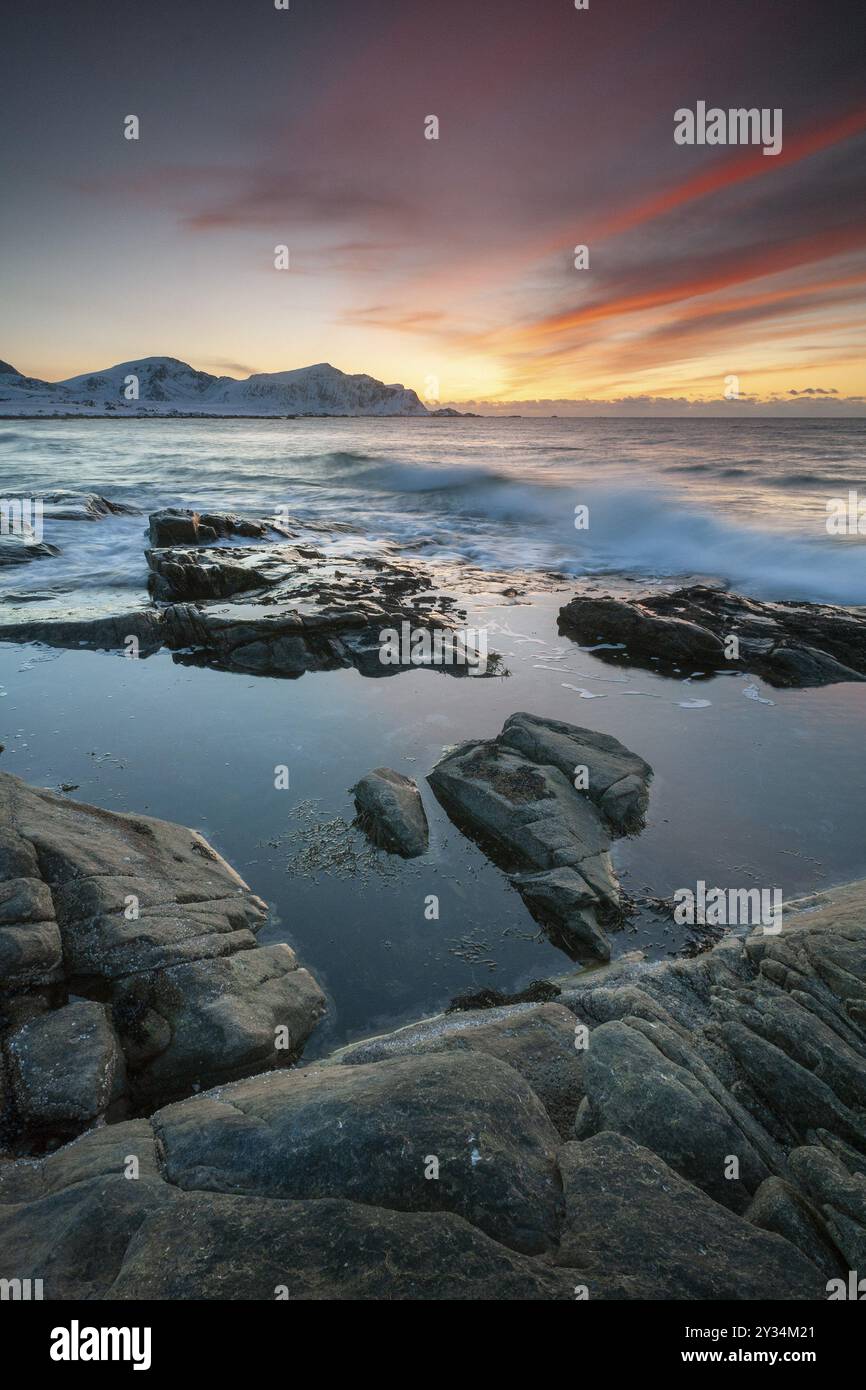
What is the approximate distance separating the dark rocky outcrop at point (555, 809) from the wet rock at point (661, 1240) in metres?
3.88

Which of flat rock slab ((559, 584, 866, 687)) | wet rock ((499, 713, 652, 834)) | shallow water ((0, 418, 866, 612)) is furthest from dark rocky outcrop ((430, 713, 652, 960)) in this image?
shallow water ((0, 418, 866, 612))

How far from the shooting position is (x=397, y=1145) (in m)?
4.11

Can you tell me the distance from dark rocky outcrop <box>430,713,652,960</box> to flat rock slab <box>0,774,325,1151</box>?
3394mm

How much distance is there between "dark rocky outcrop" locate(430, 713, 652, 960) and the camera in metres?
8.48

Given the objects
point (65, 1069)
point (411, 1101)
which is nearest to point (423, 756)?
point (65, 1069)

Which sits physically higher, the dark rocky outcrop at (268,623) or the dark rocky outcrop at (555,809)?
the dark rocky outcrop at (268,623)

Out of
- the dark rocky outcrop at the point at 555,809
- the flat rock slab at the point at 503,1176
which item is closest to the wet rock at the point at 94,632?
the dark rocky outcrop at the point at 555,809

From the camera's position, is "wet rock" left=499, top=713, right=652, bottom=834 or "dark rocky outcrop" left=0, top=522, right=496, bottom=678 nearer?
"wet rock" left=499, top=713, right=652, bottom=834

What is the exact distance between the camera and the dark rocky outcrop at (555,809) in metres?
8.48

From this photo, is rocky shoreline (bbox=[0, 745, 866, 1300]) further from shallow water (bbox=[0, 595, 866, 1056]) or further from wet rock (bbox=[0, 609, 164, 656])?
wet rock (bbox=[0, 609, 164, 656])

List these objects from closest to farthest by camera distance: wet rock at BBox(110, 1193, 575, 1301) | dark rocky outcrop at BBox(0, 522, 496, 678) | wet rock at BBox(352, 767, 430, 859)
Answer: wet rock at BBox(110, 1193, 575, 1301), wet rock at BBox(352, 767, 430, 859), dark rocky outcrop at BBox(0, 522, 496, 678)

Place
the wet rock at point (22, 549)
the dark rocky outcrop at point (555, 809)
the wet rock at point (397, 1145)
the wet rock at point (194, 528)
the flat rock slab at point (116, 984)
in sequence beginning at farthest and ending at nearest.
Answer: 1. the wet rock at point (194, 528)
2. the wet rock at point (22, 549)
3. the dark rocky outcrop at point (555, 809)
4. the flat rock slab at point (116, 984)
5. the wet rock at point (397, 1145)

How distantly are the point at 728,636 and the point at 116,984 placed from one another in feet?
58.0

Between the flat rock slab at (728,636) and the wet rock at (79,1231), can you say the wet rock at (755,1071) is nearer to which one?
the wet rock at (79,1231)
